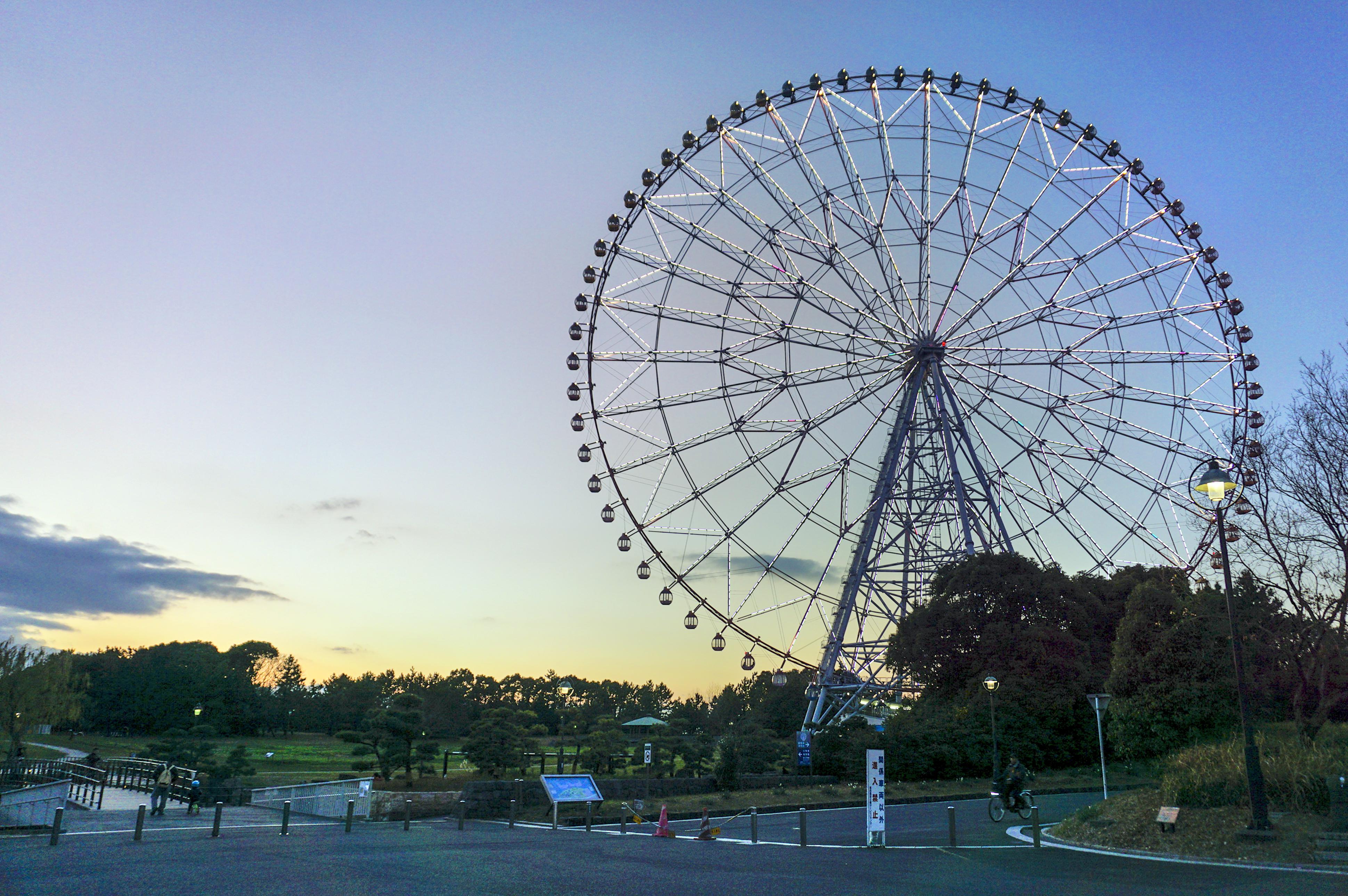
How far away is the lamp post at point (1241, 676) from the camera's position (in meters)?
13.3

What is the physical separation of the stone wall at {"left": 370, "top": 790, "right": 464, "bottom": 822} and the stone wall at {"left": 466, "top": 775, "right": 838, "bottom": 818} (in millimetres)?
658

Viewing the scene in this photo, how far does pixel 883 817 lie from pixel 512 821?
398 inches

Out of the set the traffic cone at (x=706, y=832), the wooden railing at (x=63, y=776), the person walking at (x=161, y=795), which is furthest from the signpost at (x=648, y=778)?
the wooden railing at (x=63, y=776)

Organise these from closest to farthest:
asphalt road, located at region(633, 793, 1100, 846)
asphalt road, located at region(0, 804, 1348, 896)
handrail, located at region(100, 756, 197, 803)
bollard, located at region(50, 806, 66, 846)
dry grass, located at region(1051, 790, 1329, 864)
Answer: asphalt road, located at region(0, 804, 1348, 896) < dry grass, located at region(1051, 790, 1329, 864) < bollard, located at region(50, 806, 66, 846) < asphalt road, located at region(633, 793, 1100, 846) < handrail, located at region(100, 756, 197, 803)

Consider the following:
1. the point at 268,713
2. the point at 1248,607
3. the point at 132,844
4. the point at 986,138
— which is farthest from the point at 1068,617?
the point at 268,713

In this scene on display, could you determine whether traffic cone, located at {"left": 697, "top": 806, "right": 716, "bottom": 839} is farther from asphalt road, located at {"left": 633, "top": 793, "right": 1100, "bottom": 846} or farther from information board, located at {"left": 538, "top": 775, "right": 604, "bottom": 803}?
information board, located at {"left": 538, "top": 775, "right": 604, "bottom": 803}

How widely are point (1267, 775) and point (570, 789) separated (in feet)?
46.0

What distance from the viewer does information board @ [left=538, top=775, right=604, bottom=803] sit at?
21.1m

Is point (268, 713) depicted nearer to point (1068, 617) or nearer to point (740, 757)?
point (740, 757)

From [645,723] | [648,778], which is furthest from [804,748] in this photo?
[645,723]

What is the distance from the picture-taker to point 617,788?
30.1 meters

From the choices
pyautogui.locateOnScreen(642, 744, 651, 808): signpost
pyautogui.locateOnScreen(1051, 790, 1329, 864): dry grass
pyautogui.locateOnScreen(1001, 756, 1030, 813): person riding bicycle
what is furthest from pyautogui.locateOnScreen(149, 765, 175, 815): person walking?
pyautogui.locateOnScreen(1051, 790, 1329, 864): dry grass

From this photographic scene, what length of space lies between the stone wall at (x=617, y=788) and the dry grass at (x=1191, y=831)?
45.6 feet

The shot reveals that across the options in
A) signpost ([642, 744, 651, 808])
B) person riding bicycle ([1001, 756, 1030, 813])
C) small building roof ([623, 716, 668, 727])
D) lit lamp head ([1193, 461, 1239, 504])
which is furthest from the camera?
small building roof ([623, 716, 668, 727])
